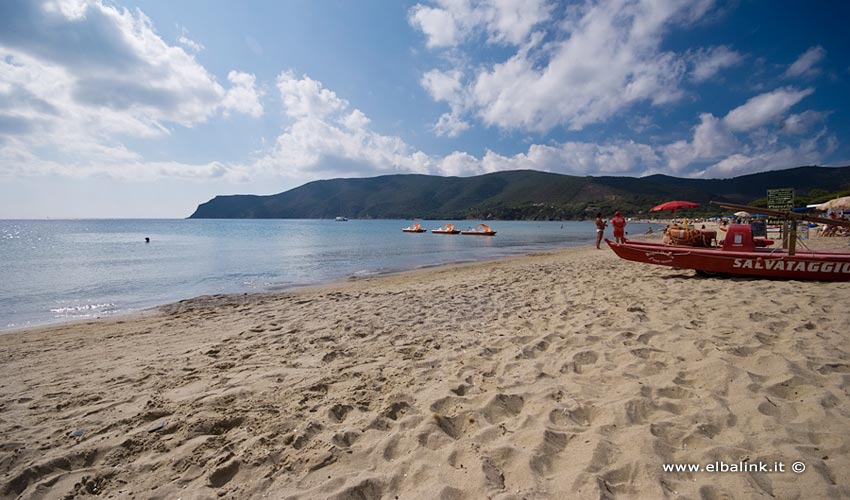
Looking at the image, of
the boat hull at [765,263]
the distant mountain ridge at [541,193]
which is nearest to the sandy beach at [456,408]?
the boat hull at [765,263]

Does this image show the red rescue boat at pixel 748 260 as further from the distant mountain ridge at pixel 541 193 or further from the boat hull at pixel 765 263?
the distant mountain ridge at pixel 541 193

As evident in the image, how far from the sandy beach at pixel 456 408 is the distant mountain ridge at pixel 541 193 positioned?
10054cm

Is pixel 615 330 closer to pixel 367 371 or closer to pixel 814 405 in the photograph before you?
pixel 814 405

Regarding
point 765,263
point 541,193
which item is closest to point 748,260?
point 765,263

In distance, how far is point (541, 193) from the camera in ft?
481

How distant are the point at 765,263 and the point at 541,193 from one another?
5768 inches

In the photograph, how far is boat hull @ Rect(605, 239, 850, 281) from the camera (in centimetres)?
745

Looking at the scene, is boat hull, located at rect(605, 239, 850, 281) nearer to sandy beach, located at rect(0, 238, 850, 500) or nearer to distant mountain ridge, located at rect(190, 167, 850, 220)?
sandy beach, located at rect(0, 238, 850, 500)

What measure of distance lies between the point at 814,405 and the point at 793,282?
6620mm

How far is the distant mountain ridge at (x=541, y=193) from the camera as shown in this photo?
372 ft

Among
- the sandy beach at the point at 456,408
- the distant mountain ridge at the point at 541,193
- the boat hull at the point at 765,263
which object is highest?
the distant mountain ridge at the point at 541,193

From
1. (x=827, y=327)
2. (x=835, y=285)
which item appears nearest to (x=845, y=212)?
(x=835, y=285)

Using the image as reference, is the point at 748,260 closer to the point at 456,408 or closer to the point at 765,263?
the point at 765,263

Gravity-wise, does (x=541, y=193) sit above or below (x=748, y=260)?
above
